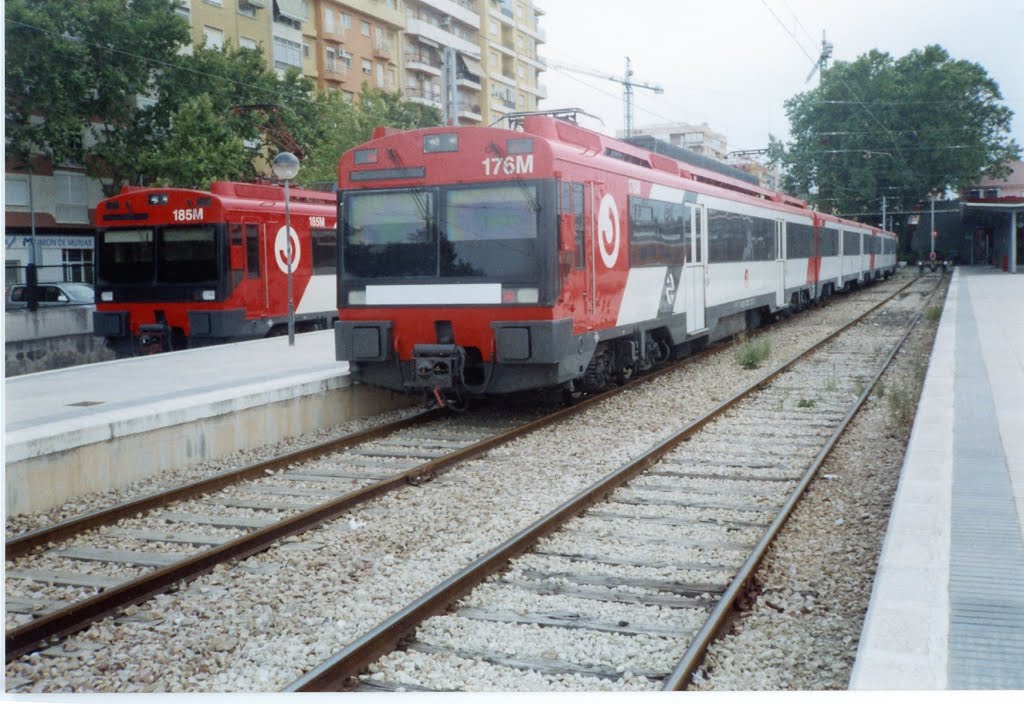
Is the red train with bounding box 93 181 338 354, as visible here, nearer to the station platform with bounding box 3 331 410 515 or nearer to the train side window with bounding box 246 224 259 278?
the train side window with bounding box 246 224 259 278

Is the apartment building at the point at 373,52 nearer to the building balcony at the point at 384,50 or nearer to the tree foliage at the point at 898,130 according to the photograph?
the building balcony at the point at 384,50

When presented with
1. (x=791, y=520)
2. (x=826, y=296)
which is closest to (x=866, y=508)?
(x=791, y=520)

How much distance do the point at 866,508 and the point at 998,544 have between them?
5.56 ft

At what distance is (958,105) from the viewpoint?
5.38 metres

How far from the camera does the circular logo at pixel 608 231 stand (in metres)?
8.95

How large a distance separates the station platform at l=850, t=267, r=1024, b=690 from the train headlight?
9.83 ft

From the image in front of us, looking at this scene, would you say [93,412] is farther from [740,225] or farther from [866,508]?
[740,225]

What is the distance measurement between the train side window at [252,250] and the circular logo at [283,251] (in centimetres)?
42

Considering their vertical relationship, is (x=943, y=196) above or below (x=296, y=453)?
above

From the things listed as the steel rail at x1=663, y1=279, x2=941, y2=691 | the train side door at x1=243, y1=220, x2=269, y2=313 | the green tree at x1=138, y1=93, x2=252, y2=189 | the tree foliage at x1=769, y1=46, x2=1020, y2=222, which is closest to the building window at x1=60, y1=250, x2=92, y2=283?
the green tree at x1=138, y1=93, x2=252, y2=189

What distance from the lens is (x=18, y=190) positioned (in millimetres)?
9016

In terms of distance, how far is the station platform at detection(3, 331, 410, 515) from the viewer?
6250mm

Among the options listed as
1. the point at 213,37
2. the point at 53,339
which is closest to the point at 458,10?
the point at 213,37

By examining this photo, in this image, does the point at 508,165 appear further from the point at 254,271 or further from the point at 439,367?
the point at 254,271
